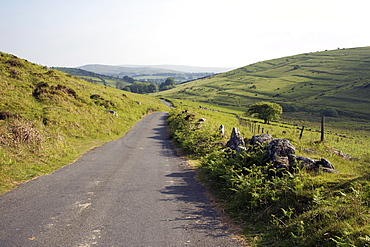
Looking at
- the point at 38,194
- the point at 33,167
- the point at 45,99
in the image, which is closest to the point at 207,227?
the point at 38,194

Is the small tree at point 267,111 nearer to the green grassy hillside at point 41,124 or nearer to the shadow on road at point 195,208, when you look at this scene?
the green grassy hillside at point 41,124

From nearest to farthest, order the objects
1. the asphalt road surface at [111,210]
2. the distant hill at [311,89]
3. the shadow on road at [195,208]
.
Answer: the asphalt road surface at [111,210] → the shadow on road at [195,208] → the distant hill at [311,89]

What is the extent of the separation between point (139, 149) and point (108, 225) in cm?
1280

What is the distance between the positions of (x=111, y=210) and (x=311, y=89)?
148191 mm

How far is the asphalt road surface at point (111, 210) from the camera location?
257 inches

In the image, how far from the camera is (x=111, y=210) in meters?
8.26

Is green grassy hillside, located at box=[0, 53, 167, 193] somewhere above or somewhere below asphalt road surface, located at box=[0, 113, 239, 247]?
above

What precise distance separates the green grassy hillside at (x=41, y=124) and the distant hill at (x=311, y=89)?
8929 cm

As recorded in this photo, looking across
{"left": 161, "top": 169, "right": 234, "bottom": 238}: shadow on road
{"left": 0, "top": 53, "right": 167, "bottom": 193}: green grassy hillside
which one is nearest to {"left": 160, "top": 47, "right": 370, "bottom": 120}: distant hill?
{"left": 0, "top": 53, "right": 167, "bottom": 193}: green grassy hillside

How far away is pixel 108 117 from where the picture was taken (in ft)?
105

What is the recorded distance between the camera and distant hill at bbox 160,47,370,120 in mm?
106344

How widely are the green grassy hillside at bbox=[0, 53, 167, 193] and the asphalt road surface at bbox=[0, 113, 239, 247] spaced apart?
1.38m

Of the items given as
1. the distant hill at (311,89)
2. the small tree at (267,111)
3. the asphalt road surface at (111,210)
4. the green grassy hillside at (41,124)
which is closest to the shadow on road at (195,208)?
the asphalt road surface at (111,210)

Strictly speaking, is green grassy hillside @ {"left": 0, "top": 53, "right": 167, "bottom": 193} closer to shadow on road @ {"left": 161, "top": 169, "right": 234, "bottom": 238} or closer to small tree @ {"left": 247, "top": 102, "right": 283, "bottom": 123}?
shadow on road @ {"left": 161, "top": 169, "right": 234, "bottom": 238}
